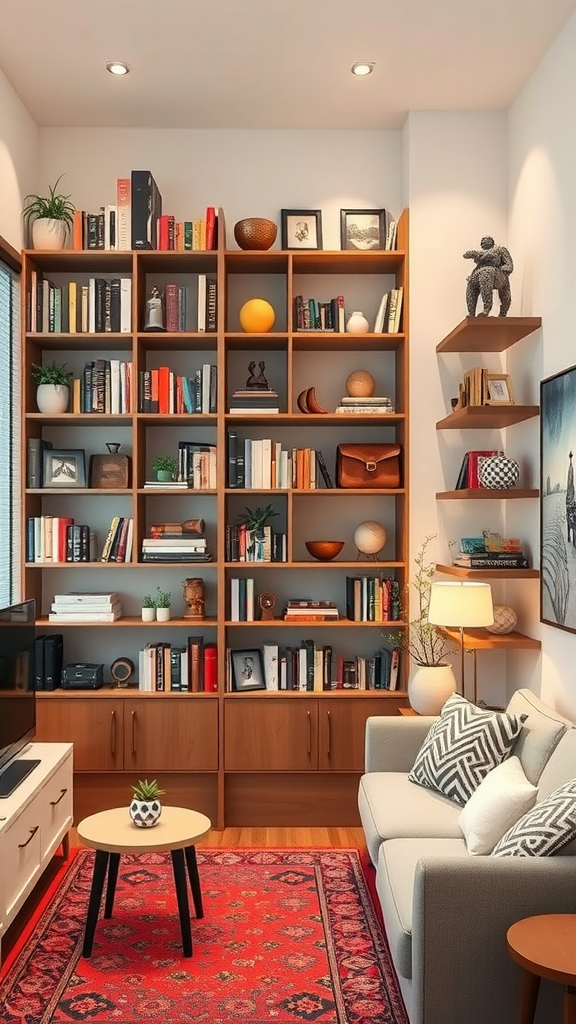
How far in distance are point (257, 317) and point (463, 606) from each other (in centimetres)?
172

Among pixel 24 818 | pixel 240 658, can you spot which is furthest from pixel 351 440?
pixel 24 818

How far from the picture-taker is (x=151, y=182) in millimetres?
4418

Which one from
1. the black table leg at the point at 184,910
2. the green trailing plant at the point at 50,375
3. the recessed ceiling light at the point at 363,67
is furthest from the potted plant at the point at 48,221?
the black table leg at the point at 184,910

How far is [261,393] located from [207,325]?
0.41m

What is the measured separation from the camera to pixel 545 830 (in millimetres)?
2459

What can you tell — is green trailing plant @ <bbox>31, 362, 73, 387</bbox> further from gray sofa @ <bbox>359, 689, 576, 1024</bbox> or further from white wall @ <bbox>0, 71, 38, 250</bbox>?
gray sofa @ <bbox>359, 689, 576, 1024</bbox>

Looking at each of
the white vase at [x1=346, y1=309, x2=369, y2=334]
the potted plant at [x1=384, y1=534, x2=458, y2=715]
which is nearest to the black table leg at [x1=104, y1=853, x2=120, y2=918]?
the potted plant at [x1=384, y1=534, x2=458, y2=715]

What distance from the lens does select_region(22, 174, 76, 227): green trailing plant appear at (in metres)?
4.49

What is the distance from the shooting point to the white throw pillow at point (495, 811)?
277cm

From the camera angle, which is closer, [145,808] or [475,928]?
[475,928]

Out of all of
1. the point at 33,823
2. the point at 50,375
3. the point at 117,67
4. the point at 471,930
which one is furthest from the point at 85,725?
the point at 117,67

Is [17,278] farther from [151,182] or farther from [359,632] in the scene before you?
[359,632]

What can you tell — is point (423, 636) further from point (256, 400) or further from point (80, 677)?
point (80, 677)

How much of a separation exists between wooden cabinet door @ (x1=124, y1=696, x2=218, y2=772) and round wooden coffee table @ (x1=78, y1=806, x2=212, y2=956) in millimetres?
1078
